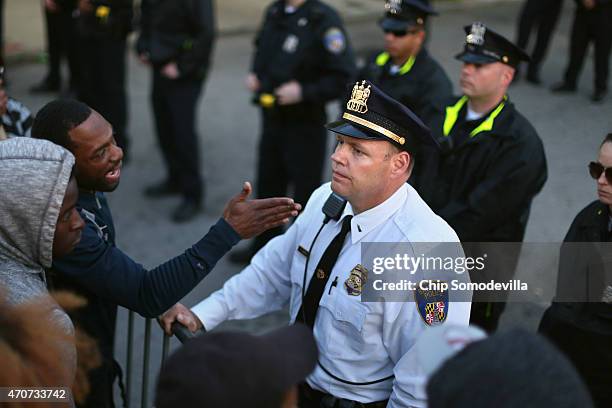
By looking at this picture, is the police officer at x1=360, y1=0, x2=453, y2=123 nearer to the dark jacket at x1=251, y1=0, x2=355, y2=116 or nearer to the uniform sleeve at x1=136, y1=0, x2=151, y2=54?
the dark jacket at x1=251, y1=0, x2=355, y2=116

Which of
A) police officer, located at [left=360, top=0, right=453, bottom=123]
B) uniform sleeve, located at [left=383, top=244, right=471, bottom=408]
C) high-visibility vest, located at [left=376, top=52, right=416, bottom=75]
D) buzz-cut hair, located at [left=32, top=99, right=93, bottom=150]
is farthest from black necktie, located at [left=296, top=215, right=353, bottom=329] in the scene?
high-visibility vest, located at [left=376, top=52, right=416, bottom=75]

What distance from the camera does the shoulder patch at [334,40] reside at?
5625mm

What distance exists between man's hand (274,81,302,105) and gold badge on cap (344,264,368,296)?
2870 mm

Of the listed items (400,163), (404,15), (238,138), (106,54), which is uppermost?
(404,15)

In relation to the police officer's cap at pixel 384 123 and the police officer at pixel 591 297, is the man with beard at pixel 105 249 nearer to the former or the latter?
the police officer's cap at pixel 384 123

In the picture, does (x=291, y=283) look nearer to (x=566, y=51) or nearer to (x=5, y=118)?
(x=5, y=118)

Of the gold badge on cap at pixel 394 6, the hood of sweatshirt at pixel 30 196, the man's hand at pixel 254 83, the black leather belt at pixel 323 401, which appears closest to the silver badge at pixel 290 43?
the man's hand at pixel 254 83

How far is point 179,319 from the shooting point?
10.5 feet

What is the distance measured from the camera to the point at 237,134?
854 cm

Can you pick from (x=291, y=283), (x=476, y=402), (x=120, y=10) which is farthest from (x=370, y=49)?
(x=476, y=402)

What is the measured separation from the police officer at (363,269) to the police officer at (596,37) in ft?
20.0

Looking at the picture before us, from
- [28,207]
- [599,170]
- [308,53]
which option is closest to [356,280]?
[28,207]

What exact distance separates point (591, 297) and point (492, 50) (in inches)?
67.6

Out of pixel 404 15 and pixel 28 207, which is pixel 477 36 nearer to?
pixel 404 15
